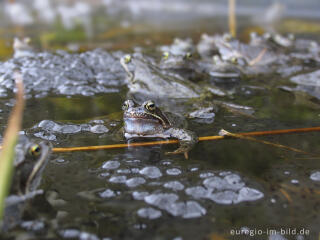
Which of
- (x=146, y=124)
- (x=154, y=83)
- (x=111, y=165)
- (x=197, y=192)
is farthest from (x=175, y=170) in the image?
(x=154, y=83)

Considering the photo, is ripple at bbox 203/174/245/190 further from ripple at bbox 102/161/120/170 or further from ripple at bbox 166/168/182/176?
ripple at bbox 102/161/120/170

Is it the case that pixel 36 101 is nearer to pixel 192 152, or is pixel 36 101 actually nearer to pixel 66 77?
pixel 66 77

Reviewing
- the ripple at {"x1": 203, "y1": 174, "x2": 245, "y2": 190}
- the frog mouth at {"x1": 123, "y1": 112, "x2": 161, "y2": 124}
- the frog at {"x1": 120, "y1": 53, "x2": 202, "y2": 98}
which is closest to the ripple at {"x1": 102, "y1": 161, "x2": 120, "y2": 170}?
the frog mouth at {"x1": 123, "y1": 112, "x2": 161, "y2": 124}

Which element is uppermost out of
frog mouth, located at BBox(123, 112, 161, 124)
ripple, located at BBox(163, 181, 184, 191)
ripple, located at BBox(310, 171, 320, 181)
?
frog mouth, located at BBox(123, 112, 161, 124)

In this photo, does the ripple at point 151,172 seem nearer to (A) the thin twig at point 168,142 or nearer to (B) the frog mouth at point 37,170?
(A) the thin twig at point 168,142

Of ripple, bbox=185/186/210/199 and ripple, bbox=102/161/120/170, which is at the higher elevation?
ripple, bbox=102/161/120/170

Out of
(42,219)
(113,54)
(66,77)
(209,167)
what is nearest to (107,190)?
(42,219)

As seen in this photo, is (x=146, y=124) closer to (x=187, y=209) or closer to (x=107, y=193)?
(x=107, y=193)

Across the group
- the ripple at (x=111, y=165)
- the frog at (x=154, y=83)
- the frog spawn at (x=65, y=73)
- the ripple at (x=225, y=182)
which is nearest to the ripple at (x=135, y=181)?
the ripple at (x=111, y=165)
